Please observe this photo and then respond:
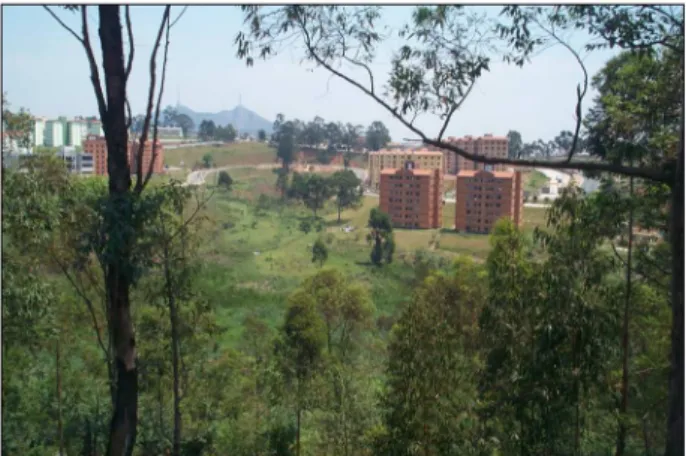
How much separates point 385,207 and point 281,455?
3816mm

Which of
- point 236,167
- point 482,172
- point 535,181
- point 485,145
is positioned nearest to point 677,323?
point 485,145

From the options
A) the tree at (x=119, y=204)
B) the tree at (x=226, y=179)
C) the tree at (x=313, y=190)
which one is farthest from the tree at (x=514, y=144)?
the tree at (x=313, y=190)

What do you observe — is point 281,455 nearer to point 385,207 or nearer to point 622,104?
point 622,104

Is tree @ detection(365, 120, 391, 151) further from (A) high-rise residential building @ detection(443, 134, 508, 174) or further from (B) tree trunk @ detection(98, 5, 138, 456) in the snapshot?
(B) tree trunk @ detection(98, 5, 138, 456)

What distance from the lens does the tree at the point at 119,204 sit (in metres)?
2.91

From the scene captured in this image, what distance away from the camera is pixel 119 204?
2.92 metres

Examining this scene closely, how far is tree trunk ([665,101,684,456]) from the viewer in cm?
238

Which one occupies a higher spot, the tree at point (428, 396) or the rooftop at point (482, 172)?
the rooftop at point (482, 172)

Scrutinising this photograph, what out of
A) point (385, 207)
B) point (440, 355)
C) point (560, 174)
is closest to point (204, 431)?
point (440, 355)

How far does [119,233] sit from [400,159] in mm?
3772

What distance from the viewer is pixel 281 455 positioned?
4.62 m

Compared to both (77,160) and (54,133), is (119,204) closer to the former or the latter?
(77,160)

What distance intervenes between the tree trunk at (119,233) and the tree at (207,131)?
5.84m

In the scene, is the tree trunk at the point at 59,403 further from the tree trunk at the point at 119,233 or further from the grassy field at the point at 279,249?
the grassy field at the point at 279,249
